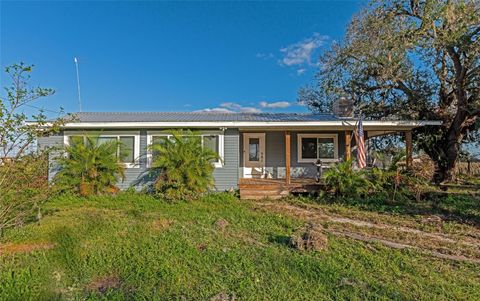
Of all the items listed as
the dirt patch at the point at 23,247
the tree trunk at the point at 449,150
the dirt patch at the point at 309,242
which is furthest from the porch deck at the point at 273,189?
the tree trunk at the point at 449,150

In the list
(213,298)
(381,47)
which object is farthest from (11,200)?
(381,47)

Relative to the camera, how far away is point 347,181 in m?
9.34

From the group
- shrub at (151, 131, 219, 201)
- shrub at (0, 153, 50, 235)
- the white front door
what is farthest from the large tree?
shrub at (0, 153, 50, 235)

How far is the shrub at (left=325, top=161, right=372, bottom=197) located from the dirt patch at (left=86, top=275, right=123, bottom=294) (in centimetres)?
732

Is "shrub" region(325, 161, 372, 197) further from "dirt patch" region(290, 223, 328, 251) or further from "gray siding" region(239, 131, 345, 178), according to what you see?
"dirt patch" region(290, 223, 328, 251)

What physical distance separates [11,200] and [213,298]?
12.0 feet

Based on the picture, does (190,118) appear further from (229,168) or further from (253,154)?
(253,154)

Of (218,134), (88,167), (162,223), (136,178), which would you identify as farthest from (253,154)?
(162,223)

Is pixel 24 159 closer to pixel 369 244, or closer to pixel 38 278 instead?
pixel 38 278

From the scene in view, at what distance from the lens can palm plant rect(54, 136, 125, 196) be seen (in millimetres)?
9414

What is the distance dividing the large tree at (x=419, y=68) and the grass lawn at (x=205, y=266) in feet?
24.9

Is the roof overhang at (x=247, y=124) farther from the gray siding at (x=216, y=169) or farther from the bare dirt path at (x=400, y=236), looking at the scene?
the bare dirt path at (x=400, y=236)

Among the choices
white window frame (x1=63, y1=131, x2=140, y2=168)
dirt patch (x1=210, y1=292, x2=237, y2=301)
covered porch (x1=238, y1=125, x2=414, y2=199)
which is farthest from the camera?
covered porch (x1=238, y1=125, x2=414, y2=199)

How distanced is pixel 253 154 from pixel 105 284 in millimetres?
9276
